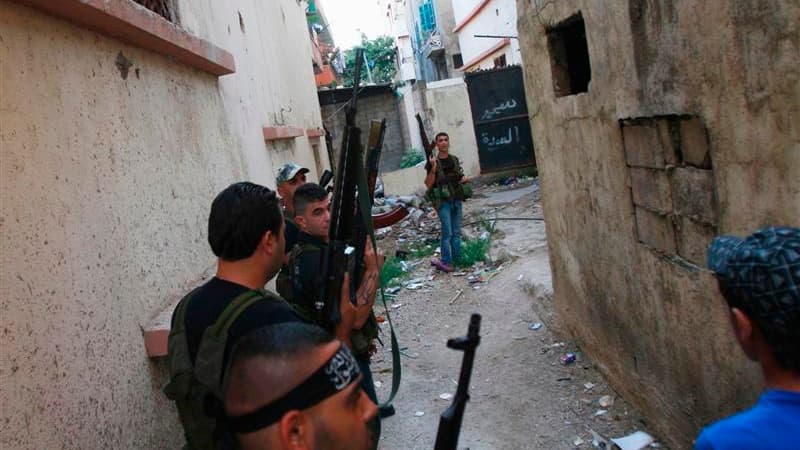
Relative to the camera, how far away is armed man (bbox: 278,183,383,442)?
97.3 inches

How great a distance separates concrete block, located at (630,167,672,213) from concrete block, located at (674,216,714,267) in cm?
11

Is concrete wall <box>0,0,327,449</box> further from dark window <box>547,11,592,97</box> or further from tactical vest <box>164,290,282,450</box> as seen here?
dark window <box>547,11,592,97</box>

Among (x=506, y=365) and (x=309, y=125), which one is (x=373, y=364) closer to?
(x=506, y=365)

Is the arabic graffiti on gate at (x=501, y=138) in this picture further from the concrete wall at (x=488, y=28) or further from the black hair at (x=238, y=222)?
the black hair at (x=238, y=222)

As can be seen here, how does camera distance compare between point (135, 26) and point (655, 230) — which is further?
point (655, 230)

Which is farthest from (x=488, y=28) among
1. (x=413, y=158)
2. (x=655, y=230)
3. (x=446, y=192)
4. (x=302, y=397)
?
(x=302, y=397)

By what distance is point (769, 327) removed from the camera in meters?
1.09

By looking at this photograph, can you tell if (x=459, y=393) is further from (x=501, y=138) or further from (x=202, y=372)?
(x=501, y=138)

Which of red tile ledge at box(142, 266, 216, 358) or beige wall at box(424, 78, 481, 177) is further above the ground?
beige wall at box(424, 78, 481, 177)

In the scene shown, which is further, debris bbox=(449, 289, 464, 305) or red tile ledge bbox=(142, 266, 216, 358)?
debris bbox=(449, 289, 464, 305)

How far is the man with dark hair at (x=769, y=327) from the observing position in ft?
3.46

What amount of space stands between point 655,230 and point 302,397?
2277 millimetres

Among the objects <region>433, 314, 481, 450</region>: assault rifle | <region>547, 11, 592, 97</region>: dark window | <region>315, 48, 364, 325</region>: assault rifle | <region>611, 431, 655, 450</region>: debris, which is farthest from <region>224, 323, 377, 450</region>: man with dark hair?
<region>547, 11, 592, 97</region>: dark window

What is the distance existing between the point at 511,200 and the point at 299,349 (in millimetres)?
9910
